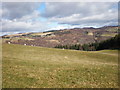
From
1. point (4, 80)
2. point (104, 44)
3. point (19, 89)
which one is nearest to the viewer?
point (19, 89)

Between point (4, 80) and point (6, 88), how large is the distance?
1.93 m

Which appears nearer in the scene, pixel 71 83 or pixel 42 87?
pixel 42 87

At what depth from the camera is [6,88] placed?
10383mm

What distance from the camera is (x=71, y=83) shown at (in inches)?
496

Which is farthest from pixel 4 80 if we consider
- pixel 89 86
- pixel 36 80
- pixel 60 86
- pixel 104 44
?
pixel 104 44

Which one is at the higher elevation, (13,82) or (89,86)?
(13,82)

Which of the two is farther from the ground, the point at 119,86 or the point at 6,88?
the point at 6,88

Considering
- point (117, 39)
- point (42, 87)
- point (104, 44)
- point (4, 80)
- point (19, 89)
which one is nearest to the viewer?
point (19, 89)

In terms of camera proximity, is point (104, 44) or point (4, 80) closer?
point (4, 80)

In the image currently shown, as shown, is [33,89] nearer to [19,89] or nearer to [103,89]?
[19,89]

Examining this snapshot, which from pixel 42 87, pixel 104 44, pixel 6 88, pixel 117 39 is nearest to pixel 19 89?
pixel 6 88

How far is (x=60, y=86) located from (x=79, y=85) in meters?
1.90

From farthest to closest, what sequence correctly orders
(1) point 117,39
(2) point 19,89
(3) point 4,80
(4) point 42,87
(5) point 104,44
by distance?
1. (5) point 104,44
2. (1) point 117,39
3. (3) point 4,80
4. (4) point 42,87
5. (2) point 19,89

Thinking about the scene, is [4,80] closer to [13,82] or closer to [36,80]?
[13,82]
